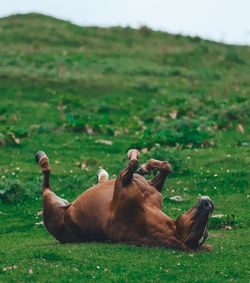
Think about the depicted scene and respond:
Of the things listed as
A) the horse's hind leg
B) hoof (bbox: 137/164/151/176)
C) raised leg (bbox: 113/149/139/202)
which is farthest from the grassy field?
hoof (bbox: 137/164/151/176)

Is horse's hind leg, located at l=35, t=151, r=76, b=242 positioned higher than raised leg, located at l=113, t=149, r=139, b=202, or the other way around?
raised leg, located at l=113, t=149, r=139, b=202

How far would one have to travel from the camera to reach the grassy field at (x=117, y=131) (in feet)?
35.4

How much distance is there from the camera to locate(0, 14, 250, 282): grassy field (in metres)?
10.8

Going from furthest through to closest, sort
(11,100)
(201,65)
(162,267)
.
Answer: (201,65), (11,100), (162,267)

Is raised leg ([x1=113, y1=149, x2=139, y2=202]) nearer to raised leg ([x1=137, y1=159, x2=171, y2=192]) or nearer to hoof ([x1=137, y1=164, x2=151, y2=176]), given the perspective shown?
raised leg ([x1=137, y1=159, x2=171, y2=192])

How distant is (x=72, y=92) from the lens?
112 ft

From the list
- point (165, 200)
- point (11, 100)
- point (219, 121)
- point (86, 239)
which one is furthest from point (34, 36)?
point (86, 239)

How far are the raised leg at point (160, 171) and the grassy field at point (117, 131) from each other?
0.99m

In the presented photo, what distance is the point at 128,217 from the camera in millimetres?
11234

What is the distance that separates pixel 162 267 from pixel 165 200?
5239 millimetres

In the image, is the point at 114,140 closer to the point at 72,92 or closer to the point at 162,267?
the point at 72,92

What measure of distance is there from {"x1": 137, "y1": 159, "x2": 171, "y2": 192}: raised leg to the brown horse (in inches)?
0.5

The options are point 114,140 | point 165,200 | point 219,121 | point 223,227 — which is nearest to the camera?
point 223,227

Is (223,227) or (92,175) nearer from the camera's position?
(223,227)
